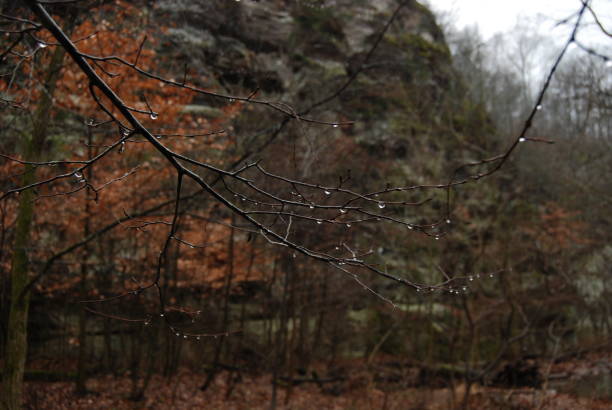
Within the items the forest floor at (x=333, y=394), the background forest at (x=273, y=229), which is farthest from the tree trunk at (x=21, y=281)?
the forest floor at (x=333, y=394)

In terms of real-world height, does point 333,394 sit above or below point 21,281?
below

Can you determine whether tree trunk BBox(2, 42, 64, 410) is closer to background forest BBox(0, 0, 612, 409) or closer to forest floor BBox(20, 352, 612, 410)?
background forest BBox(0, 0, 612, 409)

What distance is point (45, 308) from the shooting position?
12.5m

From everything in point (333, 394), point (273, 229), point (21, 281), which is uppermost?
point (273, 229)

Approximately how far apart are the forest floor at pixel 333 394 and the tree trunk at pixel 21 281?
210 cm

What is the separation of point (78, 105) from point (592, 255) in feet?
53.0

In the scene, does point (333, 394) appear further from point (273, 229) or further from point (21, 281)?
point (21, 281)

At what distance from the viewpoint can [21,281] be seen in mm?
5918

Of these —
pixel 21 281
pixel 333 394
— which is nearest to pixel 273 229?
pixel 21 281

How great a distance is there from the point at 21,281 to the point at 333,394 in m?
9.53

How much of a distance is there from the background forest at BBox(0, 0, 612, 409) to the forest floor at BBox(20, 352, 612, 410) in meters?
0.09

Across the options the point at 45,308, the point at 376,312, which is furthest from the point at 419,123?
the point at 45,308

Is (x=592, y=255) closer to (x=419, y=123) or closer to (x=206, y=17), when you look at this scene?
(x=419, y=123)

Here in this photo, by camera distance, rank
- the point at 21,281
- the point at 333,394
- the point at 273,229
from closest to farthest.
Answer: the point at 21,281 < the point at 273,229 < the point at 333,394
